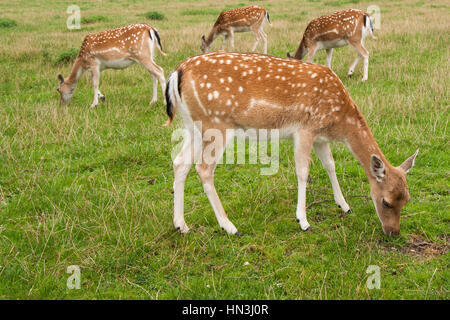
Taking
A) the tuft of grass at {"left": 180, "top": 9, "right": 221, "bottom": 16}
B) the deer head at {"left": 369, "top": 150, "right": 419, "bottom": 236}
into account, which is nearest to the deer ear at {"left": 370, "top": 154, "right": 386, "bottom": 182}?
the deer head at {"left": 369, "top": 150, "right": 419, "bottom": 236}

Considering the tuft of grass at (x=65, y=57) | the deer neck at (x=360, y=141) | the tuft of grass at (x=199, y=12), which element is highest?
the tuft of grass at (x=199, y=12)

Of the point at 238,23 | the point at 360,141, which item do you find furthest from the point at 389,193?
the point at 238,23

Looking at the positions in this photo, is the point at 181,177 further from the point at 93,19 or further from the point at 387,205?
the point at 93,19

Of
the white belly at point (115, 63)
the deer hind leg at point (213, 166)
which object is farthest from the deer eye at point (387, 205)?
the white belly at point (115, 63)

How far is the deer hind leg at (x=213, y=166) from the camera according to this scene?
4.32 meters

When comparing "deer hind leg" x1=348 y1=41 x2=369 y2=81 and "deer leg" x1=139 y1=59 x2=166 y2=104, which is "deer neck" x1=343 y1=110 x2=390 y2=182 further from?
"deer hind leg" x1=348 y1=41 x2=369 y2=81

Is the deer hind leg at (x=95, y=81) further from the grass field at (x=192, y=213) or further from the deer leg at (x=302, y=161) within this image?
the deer leg at (x=302, y=161)

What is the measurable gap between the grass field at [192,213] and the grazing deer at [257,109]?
13.5 inches

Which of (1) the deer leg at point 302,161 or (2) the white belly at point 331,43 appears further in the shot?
(2) the white belly at point 331,43

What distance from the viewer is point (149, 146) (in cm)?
637

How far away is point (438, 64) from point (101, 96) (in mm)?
6827

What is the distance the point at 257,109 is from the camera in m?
4.38

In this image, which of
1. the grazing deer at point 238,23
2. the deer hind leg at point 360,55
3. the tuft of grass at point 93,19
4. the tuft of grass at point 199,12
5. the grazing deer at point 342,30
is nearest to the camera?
the deer hind leg at point 360,55

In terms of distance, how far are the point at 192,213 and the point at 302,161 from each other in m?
1.21
